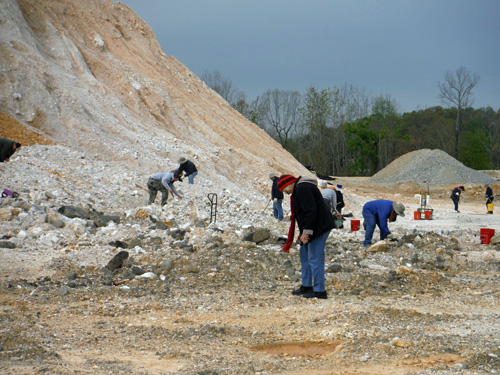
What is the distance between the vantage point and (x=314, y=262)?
706cm

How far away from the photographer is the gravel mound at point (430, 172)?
41656mm

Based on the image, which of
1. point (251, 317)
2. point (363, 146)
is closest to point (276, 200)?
point (251, 317)

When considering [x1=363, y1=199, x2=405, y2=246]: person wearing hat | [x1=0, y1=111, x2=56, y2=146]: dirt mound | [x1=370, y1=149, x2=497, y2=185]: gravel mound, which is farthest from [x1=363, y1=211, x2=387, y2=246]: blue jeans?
[x1=370, y1=149, x2=497, y2=185]: gravel mound

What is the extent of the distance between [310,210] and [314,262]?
0.72 meters

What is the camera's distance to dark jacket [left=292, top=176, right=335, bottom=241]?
680 centimetres

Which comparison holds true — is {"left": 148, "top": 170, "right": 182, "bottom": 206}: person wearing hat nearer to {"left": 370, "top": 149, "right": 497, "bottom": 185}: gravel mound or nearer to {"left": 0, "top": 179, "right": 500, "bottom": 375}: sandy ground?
{"left": 0, "top": 179, "right": 500, "bottom": 375}: sandy ground

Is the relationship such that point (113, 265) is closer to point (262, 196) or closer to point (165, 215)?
point (165, 215)

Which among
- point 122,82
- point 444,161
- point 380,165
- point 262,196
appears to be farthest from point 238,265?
point 380,165

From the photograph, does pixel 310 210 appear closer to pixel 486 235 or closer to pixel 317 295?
pixel 317 295

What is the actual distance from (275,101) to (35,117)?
45.3m

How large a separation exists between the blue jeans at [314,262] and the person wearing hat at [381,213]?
403cm

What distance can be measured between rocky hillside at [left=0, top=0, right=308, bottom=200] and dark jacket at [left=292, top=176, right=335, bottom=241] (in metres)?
11.5

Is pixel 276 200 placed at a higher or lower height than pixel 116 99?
lower

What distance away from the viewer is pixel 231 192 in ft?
62.7
